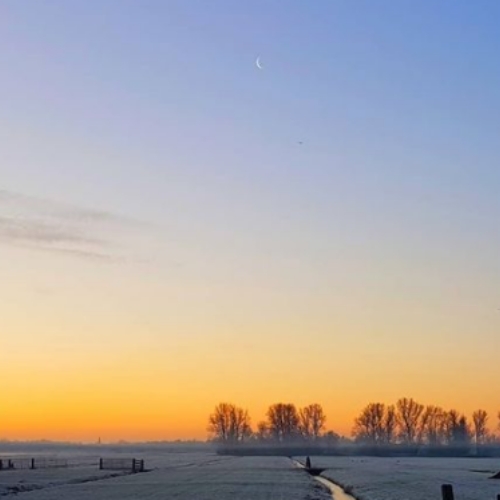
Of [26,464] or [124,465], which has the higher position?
[26,464]

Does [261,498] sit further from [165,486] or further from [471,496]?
[165,486]

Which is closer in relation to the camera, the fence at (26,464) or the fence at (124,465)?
the fence at (124,465)

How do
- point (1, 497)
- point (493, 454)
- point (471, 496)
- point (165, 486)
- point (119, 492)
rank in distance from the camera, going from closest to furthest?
point (471, 496) → point (1, 497) → point (119, 492) → point (165, 486) → point (493, 454)

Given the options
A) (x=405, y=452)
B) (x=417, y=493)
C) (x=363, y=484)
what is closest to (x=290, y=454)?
(x=405, y=452)

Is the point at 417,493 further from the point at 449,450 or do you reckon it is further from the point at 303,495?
the point at 449,450

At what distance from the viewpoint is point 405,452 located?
200 meters

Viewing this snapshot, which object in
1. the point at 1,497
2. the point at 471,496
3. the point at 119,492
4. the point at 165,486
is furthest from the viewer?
the point at 165,486

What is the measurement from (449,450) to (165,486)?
506ft

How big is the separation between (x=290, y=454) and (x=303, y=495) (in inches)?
6137

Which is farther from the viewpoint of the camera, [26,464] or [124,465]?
[26,464]

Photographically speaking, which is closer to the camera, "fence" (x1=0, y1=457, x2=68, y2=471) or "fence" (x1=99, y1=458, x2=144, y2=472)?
"fence" (x1=99, y1=458, x2=144, y2=472)

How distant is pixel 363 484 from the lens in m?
54.2

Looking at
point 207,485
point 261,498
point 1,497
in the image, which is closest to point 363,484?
point 207,485

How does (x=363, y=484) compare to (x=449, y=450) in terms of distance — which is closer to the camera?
(x=363, y=484)
